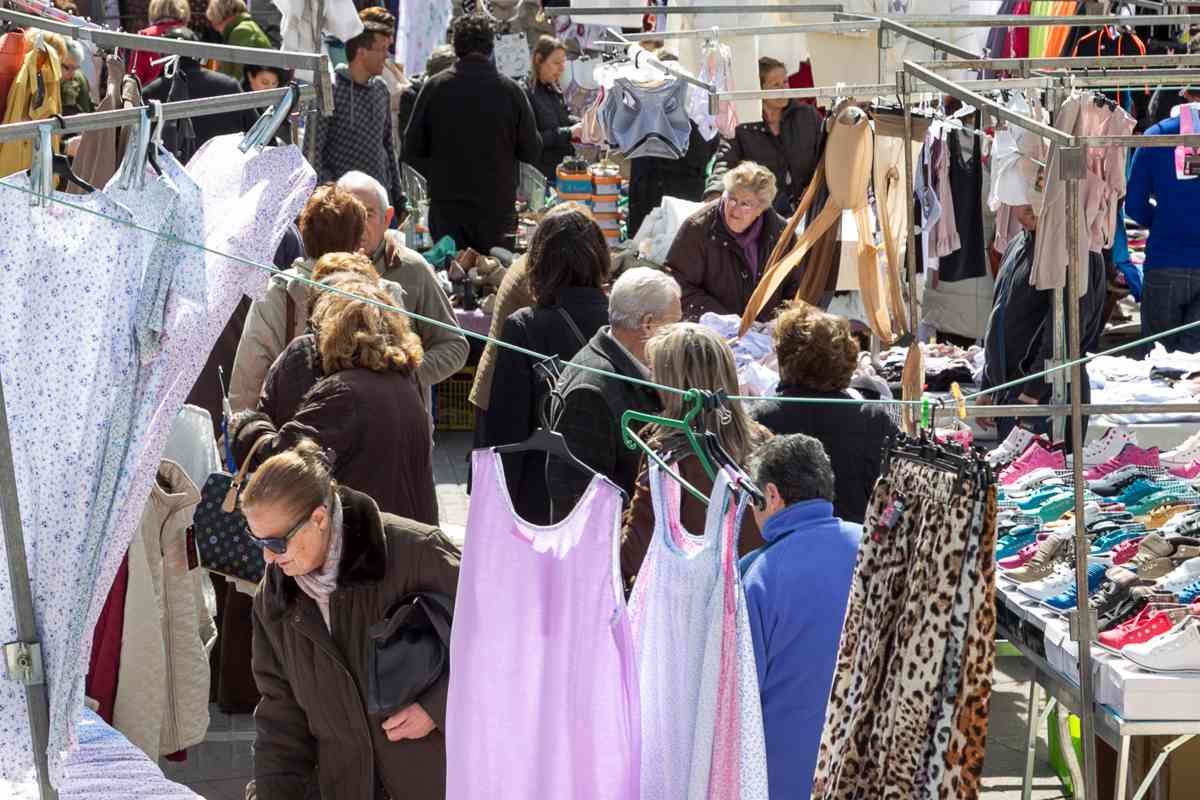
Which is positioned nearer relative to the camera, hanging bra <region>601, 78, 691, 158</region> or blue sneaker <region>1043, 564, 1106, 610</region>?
blue sneaker <region>1043, 564, 1106, 610</region>

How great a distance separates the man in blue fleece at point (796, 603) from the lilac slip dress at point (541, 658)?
378 mm

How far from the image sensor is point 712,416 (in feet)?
13.1

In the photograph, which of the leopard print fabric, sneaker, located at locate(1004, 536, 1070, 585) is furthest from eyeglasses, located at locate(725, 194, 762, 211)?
the leopard print fabric

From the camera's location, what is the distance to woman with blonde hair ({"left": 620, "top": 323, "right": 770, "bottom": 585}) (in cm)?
428

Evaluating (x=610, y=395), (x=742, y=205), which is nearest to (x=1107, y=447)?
(x=610, y=395)

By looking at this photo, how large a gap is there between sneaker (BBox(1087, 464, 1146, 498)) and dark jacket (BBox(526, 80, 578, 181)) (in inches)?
267

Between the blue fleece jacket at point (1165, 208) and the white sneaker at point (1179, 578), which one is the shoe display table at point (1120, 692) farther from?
the blue fleece jacket at point (1165, 208)

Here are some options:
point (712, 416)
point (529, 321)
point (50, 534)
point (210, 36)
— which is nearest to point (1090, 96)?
point (529, 321)

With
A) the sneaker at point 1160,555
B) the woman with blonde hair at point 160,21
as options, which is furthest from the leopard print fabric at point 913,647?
the woman with blonde hair at point 160,21

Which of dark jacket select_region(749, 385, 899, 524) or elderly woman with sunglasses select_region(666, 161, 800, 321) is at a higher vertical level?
elderly woman with sunglasses select_region(666, 161, 800, 321)

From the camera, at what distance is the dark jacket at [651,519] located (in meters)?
4.30

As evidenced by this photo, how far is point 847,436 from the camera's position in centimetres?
468

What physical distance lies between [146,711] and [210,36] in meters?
6.11

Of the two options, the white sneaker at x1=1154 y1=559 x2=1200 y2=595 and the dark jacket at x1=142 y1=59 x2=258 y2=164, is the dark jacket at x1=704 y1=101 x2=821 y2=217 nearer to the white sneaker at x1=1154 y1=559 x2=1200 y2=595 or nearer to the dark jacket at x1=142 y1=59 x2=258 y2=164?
the dark jacket at x1=142 y1=59 x2=258 y2=164
